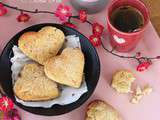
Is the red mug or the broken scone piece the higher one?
the red mug

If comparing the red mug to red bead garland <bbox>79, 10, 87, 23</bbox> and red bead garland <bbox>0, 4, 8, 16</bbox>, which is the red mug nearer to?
red bead garland <bbox>79, 10, 87, 23</bbox>

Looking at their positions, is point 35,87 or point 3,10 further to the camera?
point 3,10

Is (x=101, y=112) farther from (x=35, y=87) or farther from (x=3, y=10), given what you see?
(x=3, y=10)

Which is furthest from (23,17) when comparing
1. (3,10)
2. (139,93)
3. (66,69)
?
(139,93)

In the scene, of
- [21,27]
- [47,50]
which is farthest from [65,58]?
[21,27]

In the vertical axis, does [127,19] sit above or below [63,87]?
above

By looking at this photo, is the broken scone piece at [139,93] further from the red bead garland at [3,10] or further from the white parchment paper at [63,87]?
the red bead garland at [3,10]

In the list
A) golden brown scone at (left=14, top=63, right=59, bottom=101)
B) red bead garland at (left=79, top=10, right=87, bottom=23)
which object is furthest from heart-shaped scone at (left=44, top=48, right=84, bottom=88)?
red bead garland at (left=79, top=10, right=87, bottom=23)

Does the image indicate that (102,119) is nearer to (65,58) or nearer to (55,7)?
(65,58)
